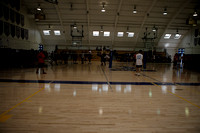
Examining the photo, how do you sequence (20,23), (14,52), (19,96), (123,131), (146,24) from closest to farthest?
(123,131)
(19,96)
(14,52)
(20,23)
(146,24)

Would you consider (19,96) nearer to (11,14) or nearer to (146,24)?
(11,14)

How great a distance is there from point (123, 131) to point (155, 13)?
19.7 metres

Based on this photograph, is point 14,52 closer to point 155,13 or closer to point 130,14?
point 130,14

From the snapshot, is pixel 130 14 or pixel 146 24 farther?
pixel 146 24

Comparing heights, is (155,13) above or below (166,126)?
above

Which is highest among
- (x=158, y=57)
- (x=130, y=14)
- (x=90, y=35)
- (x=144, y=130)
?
(x=130, y=14)

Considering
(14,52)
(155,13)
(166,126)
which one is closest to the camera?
(166,126)

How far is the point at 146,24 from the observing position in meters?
21.2

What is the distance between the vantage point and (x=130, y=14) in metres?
19.2

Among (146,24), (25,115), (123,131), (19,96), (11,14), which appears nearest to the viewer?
(123,131)

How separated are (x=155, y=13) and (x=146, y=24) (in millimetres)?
2315

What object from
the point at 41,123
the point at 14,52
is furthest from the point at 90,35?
the point at 41,123

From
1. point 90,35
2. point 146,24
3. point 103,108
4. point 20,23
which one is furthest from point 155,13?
point 103,108

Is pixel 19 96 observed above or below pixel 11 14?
below
